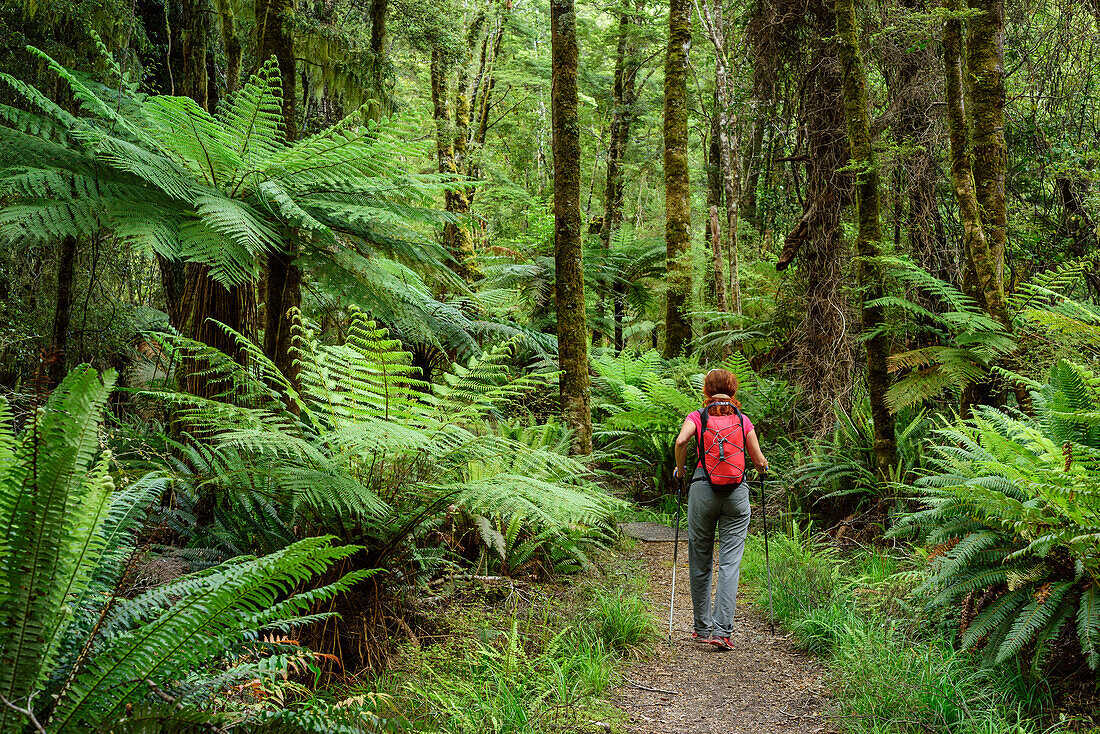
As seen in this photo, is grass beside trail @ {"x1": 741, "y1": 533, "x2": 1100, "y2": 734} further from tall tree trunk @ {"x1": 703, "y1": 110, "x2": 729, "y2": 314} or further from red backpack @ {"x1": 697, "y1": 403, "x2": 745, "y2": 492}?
tall tree trunk @ {"x1": 703, "y1": 110, "x2": 729, "y2": 314}

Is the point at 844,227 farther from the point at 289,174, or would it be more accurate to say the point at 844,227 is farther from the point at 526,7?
the point at 526,7

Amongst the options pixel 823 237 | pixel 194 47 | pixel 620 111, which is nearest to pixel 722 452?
pixel 823 237

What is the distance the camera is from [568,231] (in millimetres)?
7113

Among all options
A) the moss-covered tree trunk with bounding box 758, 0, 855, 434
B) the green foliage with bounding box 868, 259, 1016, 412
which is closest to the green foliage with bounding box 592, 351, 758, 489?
the moss-covered tree trunk with bounding box 758, 0, 855, 434

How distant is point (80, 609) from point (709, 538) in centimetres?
409

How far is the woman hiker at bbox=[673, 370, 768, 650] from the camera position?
191 inches

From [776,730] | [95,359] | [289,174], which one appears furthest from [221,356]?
[95,359]

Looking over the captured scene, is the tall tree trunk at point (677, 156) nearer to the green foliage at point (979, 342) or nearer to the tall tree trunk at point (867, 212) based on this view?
the tall tree trunk at point (867, 212)

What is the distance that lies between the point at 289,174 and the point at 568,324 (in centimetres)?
397

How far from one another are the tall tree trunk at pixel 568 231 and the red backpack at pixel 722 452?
2.23m

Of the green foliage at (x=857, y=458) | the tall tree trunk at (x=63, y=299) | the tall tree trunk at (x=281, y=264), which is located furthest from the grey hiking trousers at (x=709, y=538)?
the tall tree trunk at (x=63, y=299)

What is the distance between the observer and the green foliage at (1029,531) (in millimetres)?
3275

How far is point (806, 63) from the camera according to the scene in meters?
9.09

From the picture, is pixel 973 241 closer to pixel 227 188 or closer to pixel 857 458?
pixel 857 458
